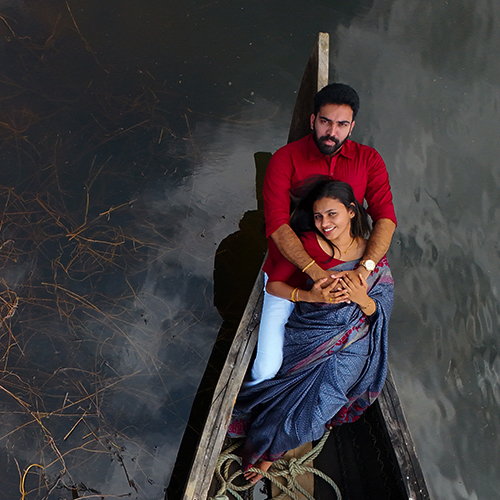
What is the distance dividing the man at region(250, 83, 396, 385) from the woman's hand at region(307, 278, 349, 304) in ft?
0.16

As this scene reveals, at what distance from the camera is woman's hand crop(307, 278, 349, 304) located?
87.3 inches

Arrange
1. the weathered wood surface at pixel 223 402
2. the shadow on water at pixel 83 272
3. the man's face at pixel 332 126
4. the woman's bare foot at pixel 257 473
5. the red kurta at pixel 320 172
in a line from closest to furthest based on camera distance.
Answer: the weathered wood surface at pixel 223 402 → the man's face at pixel 332 126 → the red kurta at pixel 320 172 → the woman's bare foot at pixel 257 473 → the shadow on water at pixel 83 272

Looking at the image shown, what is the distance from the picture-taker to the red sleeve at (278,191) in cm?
238

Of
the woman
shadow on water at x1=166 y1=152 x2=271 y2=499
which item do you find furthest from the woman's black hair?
shadow on water at x1=166 y1=152 x2=271 y2=499

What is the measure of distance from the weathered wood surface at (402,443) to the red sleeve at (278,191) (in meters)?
0.94

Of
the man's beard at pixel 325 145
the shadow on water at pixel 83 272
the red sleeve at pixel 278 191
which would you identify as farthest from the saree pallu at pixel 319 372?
the shadow on water at pixel 83 272

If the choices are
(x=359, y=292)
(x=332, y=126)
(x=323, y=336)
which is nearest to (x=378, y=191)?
(x=332, y=126)

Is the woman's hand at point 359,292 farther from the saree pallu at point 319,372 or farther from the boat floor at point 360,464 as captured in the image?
the boat floor at point 360,464

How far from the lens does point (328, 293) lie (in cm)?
222

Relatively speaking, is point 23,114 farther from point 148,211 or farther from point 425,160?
point 425,160

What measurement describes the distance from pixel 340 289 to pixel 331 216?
33cm

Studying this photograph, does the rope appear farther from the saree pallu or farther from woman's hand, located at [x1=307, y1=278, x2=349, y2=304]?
woman's hand, located at [x1=307, y1=278, x2=349, y2=304]

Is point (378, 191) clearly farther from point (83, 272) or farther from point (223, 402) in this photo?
point (83, 272)

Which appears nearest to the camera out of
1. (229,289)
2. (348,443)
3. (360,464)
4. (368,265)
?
(368,265)
